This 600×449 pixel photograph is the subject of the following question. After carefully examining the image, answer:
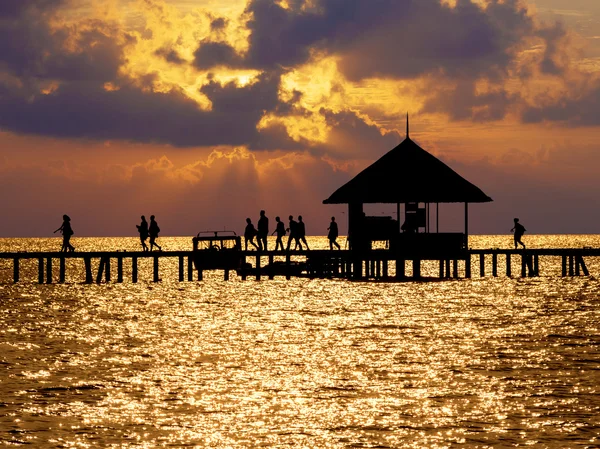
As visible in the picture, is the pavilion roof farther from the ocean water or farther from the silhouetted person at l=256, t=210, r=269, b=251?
the ocean water

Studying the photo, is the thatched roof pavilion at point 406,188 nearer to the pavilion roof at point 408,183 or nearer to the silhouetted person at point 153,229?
the pavilion roof at point 408,183

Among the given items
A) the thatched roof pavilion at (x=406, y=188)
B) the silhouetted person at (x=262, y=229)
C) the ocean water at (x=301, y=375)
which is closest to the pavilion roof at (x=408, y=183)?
the thatched roof pavilion at (x=406, y=188)

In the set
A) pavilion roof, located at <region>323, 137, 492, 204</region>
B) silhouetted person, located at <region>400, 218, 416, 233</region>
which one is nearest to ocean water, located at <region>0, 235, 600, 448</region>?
silhouetted person, located at <region>400, 218, 416, 233</region>

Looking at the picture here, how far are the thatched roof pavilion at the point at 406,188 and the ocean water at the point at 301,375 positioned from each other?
15.0 ft

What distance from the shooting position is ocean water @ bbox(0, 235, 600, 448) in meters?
15.0

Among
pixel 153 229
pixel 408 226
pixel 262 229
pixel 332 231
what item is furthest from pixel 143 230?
pixel 408 226

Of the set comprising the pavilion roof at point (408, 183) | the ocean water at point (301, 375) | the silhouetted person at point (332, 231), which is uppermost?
the pavilion roof at point (408, 183)

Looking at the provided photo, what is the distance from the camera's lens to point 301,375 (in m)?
20.3

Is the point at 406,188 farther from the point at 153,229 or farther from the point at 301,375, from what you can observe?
the point at 301,375

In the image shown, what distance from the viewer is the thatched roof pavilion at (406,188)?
137ft

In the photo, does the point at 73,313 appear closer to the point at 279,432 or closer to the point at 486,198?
the point at 486,198

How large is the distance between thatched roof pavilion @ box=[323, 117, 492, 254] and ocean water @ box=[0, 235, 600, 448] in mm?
4571

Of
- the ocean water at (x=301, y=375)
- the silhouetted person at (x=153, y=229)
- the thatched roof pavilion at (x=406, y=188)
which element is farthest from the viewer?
the silhouetted person at (x=153, y=229)

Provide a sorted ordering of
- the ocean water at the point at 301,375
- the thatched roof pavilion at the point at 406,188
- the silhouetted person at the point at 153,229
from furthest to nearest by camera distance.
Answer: the silhouetted person at the point at 153,229
the thatched roof pavilion at the point at 406,188
the ocean water at the point at 301,375
